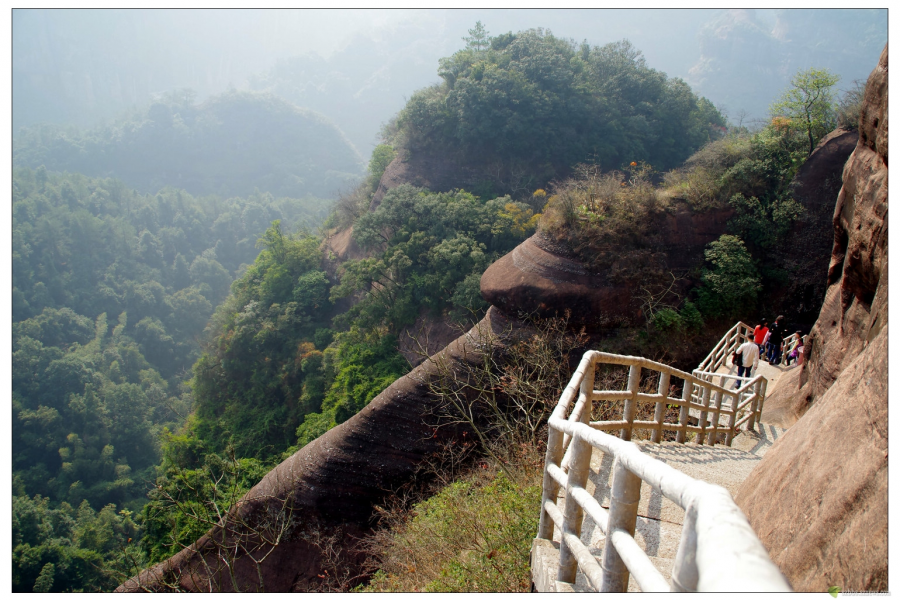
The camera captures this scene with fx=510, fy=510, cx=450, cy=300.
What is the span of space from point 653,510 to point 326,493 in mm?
10462

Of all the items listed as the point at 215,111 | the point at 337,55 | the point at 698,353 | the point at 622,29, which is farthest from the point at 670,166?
the point at 337,55

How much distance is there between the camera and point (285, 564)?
12.0 m

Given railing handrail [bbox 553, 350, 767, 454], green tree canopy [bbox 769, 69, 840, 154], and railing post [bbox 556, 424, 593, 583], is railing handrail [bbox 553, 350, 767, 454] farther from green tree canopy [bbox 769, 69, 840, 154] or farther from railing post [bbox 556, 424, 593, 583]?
green tree canopy [bbox 769, 69, 840, 154]

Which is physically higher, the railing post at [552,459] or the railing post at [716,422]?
the railing post at [552,459]

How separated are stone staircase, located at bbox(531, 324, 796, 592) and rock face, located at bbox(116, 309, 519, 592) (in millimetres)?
8255

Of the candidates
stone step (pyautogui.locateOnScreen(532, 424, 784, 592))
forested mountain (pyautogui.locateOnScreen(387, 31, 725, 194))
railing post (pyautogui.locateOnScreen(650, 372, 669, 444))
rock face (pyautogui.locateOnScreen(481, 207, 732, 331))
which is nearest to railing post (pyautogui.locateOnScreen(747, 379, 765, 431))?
stone step (pyautogui.locateOnScreen(532, 424, 784, 592))

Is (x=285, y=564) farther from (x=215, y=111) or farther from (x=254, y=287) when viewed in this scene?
(x=215, y=111)

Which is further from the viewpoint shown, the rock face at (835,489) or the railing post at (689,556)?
the rock face at (835,489)

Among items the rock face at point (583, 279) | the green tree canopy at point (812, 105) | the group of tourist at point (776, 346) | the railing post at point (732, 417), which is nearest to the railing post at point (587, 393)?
the railing post at point (732, 417)

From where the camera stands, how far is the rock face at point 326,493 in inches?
458

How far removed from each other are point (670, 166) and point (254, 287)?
28025 mm

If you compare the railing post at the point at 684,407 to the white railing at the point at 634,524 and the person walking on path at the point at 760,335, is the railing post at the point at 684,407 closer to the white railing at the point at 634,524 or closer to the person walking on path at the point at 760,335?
the white railing at the point at 634,524

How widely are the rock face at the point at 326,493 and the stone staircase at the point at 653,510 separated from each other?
826cm

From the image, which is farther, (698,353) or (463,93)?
(463,93)
